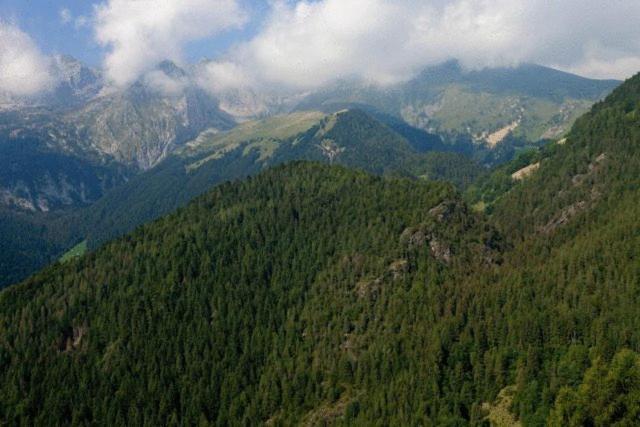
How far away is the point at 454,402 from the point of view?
161 meters

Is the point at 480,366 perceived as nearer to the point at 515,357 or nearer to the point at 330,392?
the point at 515,357

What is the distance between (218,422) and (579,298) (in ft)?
356

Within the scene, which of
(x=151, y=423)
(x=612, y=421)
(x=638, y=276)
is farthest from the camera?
(x=151, y=423)

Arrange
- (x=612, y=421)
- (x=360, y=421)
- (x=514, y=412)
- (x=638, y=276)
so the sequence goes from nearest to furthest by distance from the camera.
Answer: (x=612, y=421)
(x=514, y=412)
(x=360, y=421)
(x=638, y=276)

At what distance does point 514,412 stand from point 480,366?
62.3ft

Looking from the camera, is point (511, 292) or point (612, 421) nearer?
point (612, 421)

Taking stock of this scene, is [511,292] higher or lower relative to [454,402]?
higher

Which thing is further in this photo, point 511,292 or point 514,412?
point 511,292

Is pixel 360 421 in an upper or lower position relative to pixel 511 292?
lower

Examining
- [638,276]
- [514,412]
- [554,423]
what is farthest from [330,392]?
[638,276]

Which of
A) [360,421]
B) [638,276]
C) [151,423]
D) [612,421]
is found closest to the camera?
[612,421]

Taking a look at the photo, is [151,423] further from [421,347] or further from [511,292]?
[511,292]

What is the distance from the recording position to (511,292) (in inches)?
7672

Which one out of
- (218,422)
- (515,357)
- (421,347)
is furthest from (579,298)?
(218,422)
